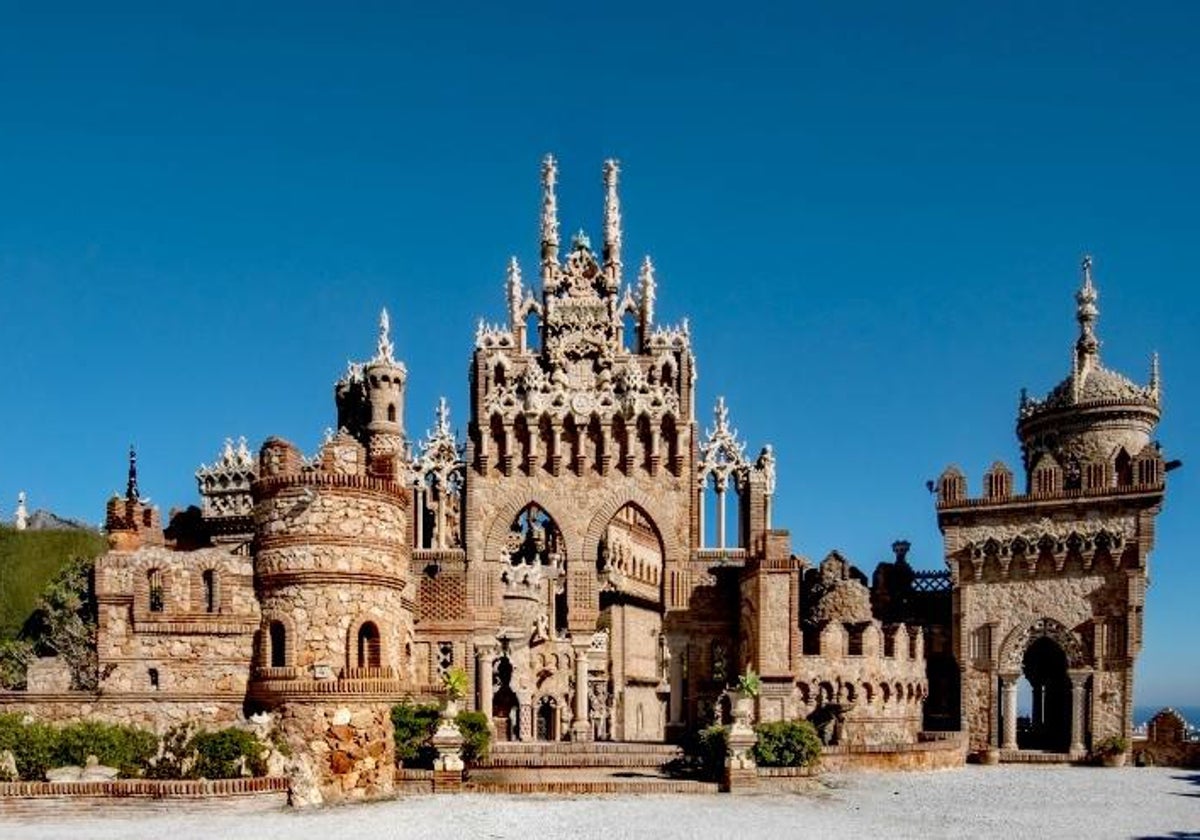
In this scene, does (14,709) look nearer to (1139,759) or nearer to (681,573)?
(681,573)

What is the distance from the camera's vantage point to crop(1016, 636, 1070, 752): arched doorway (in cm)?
4797

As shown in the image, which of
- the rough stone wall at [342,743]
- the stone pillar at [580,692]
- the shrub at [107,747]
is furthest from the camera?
the stone pillar at [580,692]

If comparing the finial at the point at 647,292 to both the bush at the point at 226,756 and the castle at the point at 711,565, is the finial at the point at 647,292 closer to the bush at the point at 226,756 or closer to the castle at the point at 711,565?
the castle at the point at 711,565

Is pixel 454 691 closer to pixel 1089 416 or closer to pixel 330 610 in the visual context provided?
pixel 330 610

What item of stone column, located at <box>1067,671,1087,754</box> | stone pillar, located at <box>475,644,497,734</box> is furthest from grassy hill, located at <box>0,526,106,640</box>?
stone column, located at <box>1067,671,1087,754</box>

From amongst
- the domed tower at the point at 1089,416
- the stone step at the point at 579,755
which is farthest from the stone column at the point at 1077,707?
the stone step at the point at 579,755

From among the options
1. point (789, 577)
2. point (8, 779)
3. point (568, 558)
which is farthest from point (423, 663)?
point (8, 779)

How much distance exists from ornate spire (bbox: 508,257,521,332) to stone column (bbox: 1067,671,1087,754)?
2209 centimetres

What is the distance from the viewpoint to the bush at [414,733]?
113 feet

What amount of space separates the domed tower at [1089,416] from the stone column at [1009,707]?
25.0 ft

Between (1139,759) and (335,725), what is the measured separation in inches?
1061

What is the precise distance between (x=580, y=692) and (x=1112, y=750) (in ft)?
56.4

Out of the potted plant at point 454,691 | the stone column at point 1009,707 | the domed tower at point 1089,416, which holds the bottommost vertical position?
the stone column at point 1009,707

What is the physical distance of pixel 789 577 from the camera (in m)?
41.4
